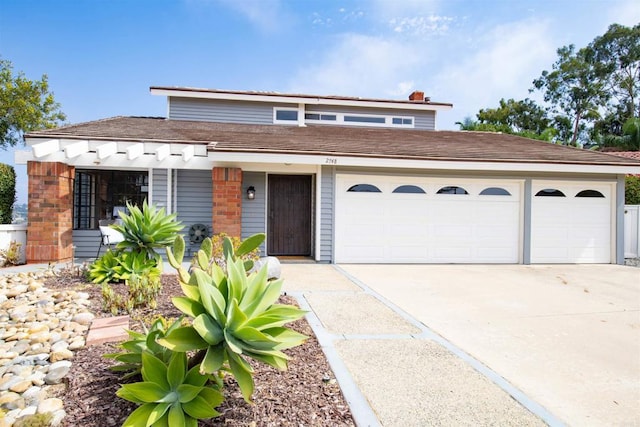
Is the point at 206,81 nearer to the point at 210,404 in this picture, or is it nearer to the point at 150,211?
the point at 150,211

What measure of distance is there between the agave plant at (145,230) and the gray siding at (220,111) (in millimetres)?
8587

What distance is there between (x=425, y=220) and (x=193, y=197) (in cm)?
636

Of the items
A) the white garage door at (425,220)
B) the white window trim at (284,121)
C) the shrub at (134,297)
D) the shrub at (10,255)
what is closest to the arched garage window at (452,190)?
the white garage door at (425,220)

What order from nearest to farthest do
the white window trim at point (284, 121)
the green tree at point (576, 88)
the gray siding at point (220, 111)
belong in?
the gray siding at point (220, 111) < the white window trim at point (284, 121) < the green tree at point (576, 88)

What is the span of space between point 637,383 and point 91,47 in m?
18.1

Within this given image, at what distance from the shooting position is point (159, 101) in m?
13.6

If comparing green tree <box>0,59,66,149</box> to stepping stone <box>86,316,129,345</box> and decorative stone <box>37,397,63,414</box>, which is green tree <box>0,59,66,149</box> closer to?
stepping stone <box>86,316,129,345</box>

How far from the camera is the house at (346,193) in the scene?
27.9 ft

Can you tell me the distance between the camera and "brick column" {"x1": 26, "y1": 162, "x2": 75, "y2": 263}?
7984mm

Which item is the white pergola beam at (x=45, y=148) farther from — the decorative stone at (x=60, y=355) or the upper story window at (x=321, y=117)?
the upper story window at (x=321, y=117)

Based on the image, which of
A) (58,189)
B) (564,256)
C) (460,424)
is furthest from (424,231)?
(58,189)

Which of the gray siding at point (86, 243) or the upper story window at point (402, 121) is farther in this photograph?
the upper story window at point (402, 121)

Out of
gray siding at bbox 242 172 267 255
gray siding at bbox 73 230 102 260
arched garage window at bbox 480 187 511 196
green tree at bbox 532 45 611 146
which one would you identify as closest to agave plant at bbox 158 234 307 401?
gray siding at bbox 242 172 267 255

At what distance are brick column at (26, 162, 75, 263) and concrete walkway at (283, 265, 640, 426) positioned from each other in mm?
5649
